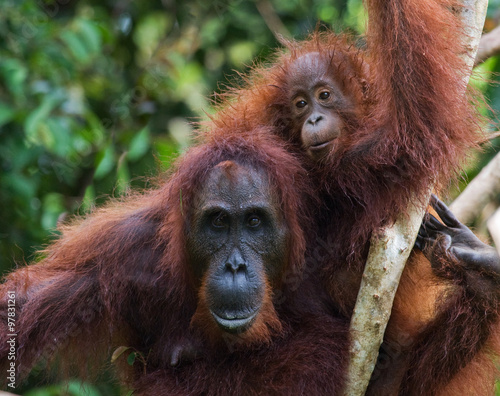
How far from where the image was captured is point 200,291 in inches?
125

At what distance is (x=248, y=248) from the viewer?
3086mm

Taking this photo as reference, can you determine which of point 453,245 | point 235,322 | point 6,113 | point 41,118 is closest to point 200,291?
point 235,322

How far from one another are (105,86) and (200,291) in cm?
331

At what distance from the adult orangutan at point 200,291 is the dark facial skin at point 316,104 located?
0.53 ft

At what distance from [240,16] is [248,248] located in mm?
2895

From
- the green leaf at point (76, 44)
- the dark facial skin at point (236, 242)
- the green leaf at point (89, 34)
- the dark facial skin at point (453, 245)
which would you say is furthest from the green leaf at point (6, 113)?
the dark facial skin at point (453, 245)

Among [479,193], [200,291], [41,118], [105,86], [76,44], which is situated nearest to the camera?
[200,291]

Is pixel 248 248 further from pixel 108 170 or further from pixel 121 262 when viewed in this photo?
pixel 108 170

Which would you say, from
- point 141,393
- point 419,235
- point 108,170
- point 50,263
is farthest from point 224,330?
point 108,170

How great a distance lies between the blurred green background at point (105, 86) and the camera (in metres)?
4.66

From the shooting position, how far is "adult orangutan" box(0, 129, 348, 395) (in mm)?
3117

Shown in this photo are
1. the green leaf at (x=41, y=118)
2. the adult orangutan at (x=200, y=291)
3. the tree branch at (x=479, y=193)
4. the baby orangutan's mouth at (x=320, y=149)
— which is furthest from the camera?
the green leaf at (x=41, y=118)

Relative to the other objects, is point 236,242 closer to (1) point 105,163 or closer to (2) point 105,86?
(1) point 105,163

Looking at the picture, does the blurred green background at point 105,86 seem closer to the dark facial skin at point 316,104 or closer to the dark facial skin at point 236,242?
the dark facial skin at point 316,104
